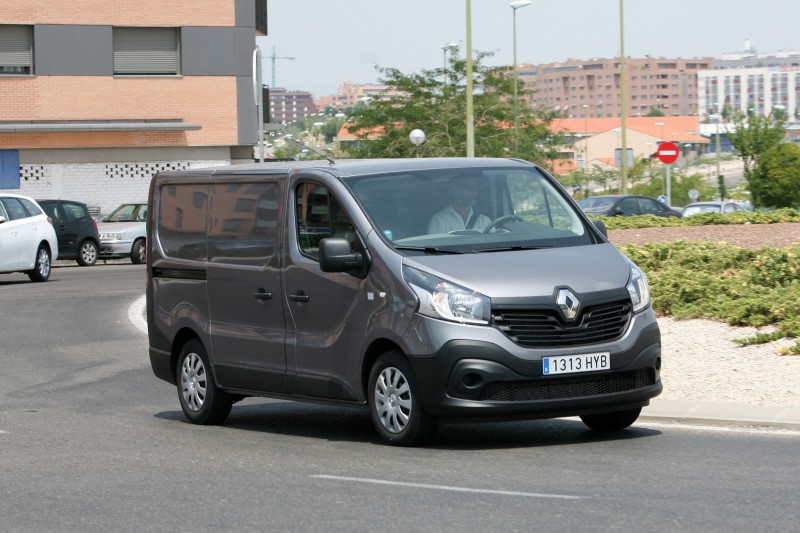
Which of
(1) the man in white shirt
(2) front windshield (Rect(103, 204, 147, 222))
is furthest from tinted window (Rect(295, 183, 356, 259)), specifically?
(2) front windshield (Rect(103, 204, 147, 222))

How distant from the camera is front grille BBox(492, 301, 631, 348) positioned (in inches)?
356

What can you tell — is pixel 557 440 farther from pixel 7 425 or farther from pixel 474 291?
pixel 7 425

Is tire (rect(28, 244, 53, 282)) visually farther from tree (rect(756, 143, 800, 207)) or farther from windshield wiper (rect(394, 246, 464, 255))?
windshield wiper (rect(394, 246, 464, 255))

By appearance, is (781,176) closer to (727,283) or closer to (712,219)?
(712,219)

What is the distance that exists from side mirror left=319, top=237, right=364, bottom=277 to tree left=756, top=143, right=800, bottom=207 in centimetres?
2670

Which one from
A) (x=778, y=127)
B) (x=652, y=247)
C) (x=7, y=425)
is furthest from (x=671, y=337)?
(x=778, y=127)

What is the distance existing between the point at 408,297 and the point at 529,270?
0.75 meters

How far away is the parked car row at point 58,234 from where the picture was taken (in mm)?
28688

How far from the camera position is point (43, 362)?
16312 millimetres

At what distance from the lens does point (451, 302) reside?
9.04m

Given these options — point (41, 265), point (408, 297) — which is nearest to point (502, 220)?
point (408, 297)

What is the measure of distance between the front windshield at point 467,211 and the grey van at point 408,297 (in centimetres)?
1

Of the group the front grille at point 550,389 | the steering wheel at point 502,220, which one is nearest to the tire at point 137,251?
the steering wheel at point 502,220

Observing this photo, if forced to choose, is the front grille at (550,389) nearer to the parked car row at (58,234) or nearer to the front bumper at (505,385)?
the front bumper at (505,385)
